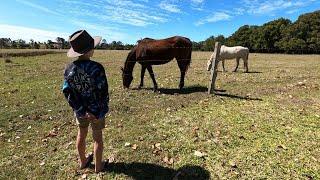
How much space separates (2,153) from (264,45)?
82288mm

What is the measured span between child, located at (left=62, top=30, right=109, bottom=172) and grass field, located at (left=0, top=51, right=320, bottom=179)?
52.4 inches

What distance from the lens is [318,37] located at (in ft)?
238

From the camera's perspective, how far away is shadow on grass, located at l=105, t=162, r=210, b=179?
249 inches

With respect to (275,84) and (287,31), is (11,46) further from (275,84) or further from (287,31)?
(275,84)

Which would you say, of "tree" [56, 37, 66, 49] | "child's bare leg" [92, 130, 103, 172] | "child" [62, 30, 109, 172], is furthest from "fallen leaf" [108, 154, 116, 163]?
"tree" [56, 37, 66, 49]

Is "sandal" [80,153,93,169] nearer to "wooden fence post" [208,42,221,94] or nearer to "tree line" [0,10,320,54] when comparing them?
"wooden fence post" [208,42,221,94]

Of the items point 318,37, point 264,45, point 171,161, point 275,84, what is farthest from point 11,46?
point 171,161

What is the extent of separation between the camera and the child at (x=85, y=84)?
5664mm

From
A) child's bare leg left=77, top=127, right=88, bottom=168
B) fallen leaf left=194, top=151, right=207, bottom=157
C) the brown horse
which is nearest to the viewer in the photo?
child's bare leg left=77, top=127, right=88, bottom=168

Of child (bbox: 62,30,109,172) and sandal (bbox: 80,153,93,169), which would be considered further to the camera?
sandal (bbox: 80,153,93,169)

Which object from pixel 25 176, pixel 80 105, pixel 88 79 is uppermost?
pixel 88 79

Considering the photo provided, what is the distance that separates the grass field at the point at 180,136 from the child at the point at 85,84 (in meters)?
1.33

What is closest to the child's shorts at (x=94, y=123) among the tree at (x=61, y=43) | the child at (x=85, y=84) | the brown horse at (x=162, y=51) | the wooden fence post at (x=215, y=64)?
the child at (x=85, y=84)

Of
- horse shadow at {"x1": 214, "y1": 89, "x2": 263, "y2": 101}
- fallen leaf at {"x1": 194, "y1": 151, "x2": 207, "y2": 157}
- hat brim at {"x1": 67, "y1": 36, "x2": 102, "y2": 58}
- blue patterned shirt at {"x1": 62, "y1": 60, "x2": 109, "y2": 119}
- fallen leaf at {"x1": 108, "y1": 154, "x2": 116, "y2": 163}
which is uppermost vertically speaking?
hat brim at {"x1": 67, "y1": 36, "x2": 102, "y2": 58}
